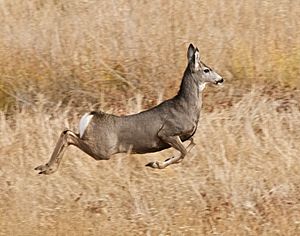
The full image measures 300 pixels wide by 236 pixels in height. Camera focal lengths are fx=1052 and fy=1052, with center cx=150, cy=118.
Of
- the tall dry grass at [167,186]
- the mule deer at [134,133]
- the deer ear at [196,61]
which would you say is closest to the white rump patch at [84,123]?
the mule deer at [134,133]

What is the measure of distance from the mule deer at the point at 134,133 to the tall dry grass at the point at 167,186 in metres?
0.32

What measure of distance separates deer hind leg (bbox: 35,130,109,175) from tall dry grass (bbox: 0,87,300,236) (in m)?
0.27

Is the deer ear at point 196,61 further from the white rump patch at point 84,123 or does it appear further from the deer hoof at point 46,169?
the deer hoof at point 46,169

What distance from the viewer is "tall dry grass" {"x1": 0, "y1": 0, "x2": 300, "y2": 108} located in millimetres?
10078

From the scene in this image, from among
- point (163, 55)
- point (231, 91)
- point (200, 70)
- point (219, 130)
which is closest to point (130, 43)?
point (163, 55)

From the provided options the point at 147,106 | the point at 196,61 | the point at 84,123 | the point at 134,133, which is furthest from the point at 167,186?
the point at 147,106

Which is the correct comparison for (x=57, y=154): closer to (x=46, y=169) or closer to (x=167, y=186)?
(x=46, y=169)

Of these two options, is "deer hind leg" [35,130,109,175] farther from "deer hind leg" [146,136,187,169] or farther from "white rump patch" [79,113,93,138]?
"deer hind leg" [146,136,187,169]

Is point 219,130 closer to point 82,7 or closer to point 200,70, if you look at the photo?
point 200,70

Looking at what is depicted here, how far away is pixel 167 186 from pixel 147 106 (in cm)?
200

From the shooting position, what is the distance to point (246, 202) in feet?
25.7

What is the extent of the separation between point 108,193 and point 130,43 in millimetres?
2752

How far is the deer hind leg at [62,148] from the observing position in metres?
7.58

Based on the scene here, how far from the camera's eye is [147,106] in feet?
32.6
